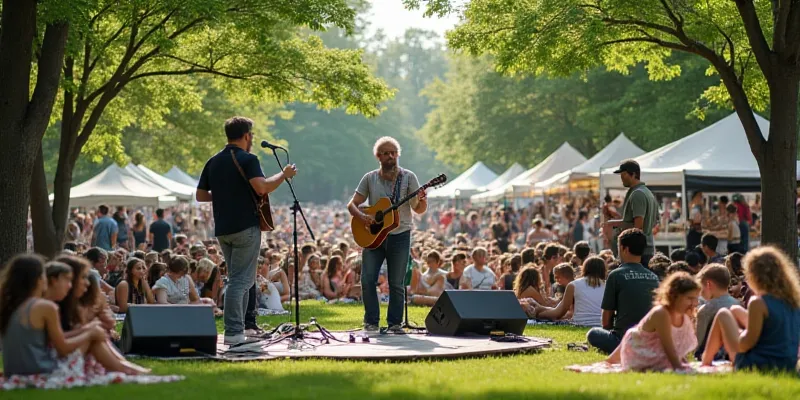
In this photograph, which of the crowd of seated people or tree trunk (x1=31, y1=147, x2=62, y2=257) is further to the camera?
tree trunk (x1=31, y1=147, x2=62, y2=257)

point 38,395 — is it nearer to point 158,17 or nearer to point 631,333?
point 631,333

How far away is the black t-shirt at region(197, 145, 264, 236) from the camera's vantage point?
1061 cm

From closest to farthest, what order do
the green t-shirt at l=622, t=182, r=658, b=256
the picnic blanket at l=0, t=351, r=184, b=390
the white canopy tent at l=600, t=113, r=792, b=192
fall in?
1. the picnic blanket at l=0, t=351, r=184, b=390
2. the green t-shirt at l=622, t=182, r=658, b=256
3. the white canopy tent at l=600, t=113, r=792, b=192

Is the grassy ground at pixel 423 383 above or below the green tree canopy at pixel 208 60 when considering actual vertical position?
below

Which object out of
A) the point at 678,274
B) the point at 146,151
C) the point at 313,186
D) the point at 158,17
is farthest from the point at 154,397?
the point at 313,186

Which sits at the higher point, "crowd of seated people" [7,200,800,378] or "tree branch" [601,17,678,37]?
"tree branch" [601,17,678,37]

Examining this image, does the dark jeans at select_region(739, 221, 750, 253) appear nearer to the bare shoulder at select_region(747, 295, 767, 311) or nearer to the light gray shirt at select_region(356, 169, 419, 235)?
the light gray shirt at select_region(356, 169, 419, 235)

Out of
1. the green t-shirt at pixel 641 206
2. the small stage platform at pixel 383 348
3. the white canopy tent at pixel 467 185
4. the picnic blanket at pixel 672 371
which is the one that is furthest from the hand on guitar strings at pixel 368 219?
the white canopy tent at pixel 467 185

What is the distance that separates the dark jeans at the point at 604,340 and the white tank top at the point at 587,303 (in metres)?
3.00

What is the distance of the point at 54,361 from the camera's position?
Result: 8.33 m

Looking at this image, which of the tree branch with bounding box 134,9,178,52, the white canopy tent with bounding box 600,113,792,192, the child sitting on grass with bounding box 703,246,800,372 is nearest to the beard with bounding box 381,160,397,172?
the child sitting on grass with bounding box 703,246,800,372

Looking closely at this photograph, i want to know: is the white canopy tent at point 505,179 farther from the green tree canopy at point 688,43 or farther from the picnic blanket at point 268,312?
the picnic blanket at point 268,312

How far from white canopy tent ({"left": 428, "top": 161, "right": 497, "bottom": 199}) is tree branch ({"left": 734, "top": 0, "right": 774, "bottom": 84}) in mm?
29270

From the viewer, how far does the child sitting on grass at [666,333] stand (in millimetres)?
8867
